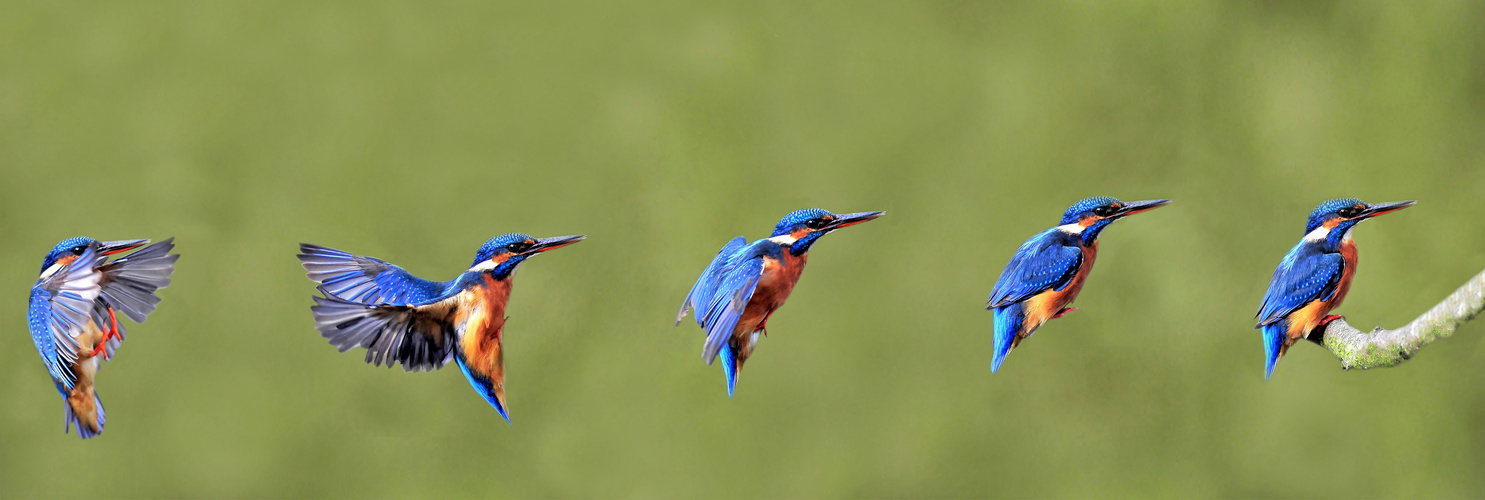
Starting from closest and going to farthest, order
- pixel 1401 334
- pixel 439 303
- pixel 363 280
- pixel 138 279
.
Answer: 1. pixel 1401 334
2. pixel 439 303
3. pixel 363 280
4. pixel 138 279

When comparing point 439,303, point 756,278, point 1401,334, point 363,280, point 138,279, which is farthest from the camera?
point 138,279

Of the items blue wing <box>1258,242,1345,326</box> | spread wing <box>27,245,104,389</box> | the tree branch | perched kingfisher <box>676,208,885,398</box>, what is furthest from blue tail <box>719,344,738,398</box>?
A: spread wing <box>27,245,104,389</box>

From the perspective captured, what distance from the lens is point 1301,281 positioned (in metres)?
3.04

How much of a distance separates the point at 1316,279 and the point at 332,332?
2.74 metres

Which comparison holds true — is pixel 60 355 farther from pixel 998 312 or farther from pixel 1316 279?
pixel 1316 279

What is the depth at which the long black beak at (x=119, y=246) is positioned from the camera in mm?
3342

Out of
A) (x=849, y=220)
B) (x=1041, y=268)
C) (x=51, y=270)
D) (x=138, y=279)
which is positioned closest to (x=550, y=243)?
(x=849, y=220)

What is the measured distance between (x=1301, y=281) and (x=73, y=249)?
3.71 meters

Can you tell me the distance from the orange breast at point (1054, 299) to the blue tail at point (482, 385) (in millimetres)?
1583

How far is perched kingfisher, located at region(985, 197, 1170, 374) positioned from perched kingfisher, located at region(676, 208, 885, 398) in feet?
1.54

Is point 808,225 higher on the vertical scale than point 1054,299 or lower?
higher

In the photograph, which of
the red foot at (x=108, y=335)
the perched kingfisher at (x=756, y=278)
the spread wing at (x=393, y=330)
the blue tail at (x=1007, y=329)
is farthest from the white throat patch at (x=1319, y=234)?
the red foot at (x=108, y=335)

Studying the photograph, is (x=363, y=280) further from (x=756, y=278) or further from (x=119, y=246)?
(x=756, y=278)

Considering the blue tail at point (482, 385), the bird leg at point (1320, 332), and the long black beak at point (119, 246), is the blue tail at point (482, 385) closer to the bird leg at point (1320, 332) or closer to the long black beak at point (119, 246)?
the long black beak at point (119, 246)
